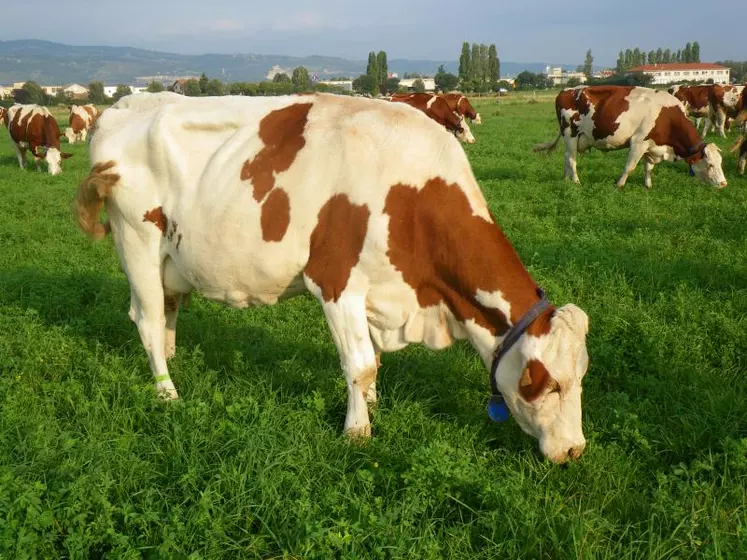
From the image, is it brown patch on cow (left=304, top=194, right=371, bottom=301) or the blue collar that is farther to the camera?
brown patch on cow (left=304, top=194, right=371, bottom=301)

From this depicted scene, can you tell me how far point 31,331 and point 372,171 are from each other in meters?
3.84

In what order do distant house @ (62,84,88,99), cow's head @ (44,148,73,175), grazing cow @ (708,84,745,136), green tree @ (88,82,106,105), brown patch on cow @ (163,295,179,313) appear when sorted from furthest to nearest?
green tree @ (88,82,106,105)
distant house @ (62,84,88,99)
grazing cow @ (708,84,745,136)
cow's head @ (44,148,73,175)
brown patch on cow @ (163,295,179,313)

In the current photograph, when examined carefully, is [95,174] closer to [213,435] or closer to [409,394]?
[213,435]

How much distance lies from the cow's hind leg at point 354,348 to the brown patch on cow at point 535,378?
3.21ft

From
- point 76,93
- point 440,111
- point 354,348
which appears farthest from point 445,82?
point 354,348

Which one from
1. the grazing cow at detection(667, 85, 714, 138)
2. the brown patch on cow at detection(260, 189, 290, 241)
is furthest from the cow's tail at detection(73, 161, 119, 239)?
the grazing cow at detection(667, 85, 714, 138)

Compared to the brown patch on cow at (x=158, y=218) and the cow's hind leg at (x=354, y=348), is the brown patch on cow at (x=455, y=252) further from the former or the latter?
the brown patch on cow at (x=158, y=218)

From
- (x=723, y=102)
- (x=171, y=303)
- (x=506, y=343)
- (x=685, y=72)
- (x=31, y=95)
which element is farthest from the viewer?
(x=685, y=72)

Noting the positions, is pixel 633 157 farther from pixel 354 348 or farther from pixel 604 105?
pixel 354 348

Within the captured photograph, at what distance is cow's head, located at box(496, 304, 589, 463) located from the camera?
3.48m

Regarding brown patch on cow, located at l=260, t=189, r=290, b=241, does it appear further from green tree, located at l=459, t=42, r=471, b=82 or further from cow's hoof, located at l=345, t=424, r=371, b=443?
green tree, located at l=459, t=42, r=471, b=82

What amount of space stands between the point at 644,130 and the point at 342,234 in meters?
10.7

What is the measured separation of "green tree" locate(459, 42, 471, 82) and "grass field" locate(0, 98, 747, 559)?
104180mm

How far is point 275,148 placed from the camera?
424 cm
